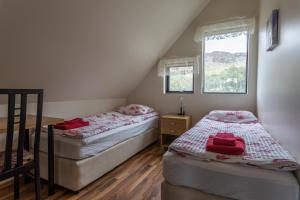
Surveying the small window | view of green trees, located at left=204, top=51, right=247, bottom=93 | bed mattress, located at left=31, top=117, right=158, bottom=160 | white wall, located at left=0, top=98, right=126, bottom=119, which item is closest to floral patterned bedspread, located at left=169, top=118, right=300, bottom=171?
bed mattress, located at left=31, top=117, right=158, bottom=160

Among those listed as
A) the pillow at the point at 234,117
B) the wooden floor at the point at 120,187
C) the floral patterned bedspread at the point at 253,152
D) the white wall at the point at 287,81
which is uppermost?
the white wall at the point at 287,81

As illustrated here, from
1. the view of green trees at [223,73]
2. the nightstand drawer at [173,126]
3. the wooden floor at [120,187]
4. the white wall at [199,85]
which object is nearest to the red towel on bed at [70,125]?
the wooden floor at [120,187]

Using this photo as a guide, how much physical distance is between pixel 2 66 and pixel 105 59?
1.16 meters

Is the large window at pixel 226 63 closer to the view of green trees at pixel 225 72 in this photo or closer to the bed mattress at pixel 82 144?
the view of green trees at pixel 225 72

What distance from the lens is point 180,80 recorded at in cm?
359

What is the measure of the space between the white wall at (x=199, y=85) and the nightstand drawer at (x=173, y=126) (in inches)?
18.2

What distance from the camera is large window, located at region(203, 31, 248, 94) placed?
306cm

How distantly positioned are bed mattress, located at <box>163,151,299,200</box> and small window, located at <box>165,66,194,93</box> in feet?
7.48

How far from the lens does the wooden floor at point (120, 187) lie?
1775 mm

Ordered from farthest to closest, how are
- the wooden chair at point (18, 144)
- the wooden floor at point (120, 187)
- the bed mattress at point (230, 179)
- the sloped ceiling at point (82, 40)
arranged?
the wooden floor at point (120, 187), the sloped ceiling at point (82, 40), the wooden chair at point (18, 144), the bed mattress at point (230, 179)

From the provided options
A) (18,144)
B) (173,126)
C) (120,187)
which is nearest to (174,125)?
(173,126)

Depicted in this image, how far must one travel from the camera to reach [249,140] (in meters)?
1.66

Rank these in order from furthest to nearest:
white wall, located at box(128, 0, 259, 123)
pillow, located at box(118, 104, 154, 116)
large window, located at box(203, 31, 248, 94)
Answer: pillow, located at box(118, 104, 154, 116)
large window, located at box(203, 31, 248, 94)
white wall, located at box(128, 0, 259, 123)

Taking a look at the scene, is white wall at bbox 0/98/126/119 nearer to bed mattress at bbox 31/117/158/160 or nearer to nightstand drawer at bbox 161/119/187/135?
bed mattress at bbox 31/117/158/160
